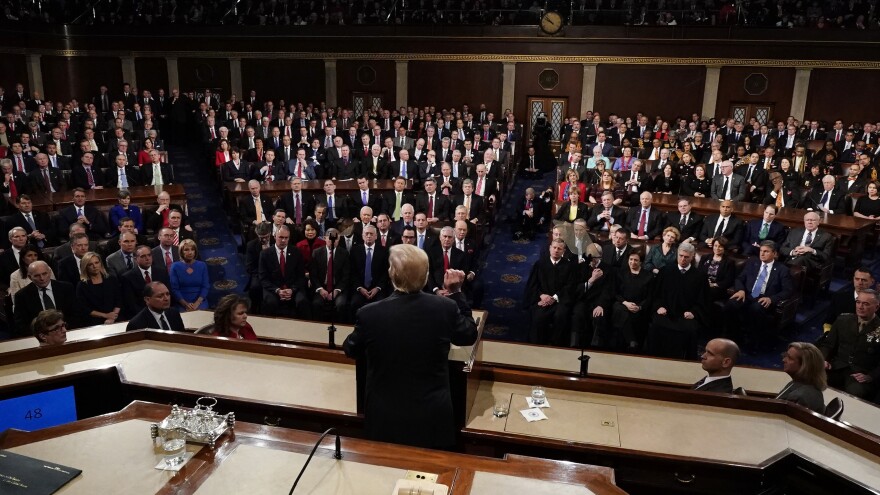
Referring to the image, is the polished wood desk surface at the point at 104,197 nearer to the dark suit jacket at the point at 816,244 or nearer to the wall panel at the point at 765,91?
the dark suit jacket at the point at 816,244

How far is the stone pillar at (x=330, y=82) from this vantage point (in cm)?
1775

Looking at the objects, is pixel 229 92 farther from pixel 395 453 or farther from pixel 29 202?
pixel 395 453

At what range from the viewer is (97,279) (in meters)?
5.70

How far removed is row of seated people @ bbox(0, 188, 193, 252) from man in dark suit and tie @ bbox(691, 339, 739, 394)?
5.87 metres

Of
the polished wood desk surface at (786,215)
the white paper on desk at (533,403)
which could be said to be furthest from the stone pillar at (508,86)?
the white paper on desk at (533,403)

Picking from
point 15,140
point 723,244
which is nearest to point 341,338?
point 723,244

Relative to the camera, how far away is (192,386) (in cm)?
325

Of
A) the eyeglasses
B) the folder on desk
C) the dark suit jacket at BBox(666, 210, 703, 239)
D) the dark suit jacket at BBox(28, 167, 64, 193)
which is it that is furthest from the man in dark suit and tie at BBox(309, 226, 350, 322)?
the dark suit jacket at BBox(28, 167, 64, 193)

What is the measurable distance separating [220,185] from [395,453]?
9841 mm

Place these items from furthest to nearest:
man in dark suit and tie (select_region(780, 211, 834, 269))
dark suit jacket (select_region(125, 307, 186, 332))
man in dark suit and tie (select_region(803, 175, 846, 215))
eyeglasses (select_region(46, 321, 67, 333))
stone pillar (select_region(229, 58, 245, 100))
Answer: stone pillar (select_region(229, 58, 245, 100)) → man in dark suit and tie (select_region(803, 175, 846, 215)) → man in dark suit and tie (select_region(780, 211, 834, 269)) → dark suit jacket (select_region(125, 307, 186, 332)) → eyeglasses (select_region(46, 321, 67, 333))

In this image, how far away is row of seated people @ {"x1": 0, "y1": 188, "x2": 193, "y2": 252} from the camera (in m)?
7.61

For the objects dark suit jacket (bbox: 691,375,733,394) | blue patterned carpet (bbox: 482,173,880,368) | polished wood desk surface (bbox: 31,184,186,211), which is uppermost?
polished wood desk surface (bbox: 31,184,186,211)

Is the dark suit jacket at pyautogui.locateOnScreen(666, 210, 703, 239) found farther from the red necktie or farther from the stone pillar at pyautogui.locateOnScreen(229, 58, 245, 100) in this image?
the stone pillar at pyautogui.locateOnScreen(229, 58, 245, 100)

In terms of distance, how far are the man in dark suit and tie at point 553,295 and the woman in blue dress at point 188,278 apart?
10.1 feet
